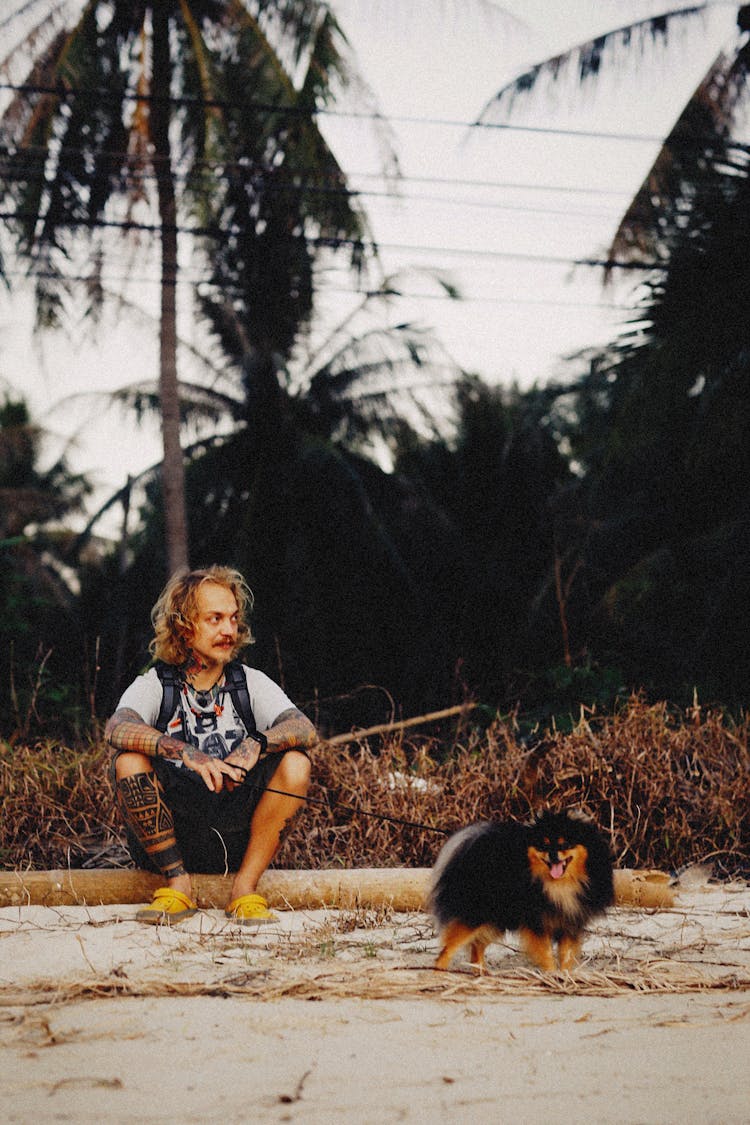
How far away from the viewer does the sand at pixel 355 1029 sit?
2.24 meters

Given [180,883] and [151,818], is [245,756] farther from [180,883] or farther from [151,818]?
[180,883]

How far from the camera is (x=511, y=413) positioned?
1959 cm

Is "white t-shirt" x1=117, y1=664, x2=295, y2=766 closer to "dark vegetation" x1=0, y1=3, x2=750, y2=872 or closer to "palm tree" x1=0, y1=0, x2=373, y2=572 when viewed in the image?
"dark vegetation" x1=0, y1=3, x2=750, y2=872

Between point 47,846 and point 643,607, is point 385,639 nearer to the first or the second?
point 643,607

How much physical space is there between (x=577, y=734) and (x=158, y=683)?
2579mm

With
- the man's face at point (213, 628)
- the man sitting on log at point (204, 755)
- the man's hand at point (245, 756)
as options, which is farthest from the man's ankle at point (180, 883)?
the man's face at point (213, 628)

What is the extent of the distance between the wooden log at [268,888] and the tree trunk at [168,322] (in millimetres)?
10002

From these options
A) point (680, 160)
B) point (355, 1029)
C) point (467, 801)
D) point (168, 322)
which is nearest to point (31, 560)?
point (168, 322)

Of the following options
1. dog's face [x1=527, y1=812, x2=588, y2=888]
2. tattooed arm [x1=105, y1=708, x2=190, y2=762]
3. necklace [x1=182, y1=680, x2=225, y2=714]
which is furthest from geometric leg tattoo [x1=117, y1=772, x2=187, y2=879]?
dog's face [x1=527, y1=812, x2=588, y2=888]

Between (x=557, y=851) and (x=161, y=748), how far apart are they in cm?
160

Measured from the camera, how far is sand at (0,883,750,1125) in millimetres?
2244

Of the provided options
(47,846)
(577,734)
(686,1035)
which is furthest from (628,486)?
(686,1035)

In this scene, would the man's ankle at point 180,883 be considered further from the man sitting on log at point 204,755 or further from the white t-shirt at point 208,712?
the white t-shirt at point 208,712

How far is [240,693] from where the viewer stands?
4496 mm
